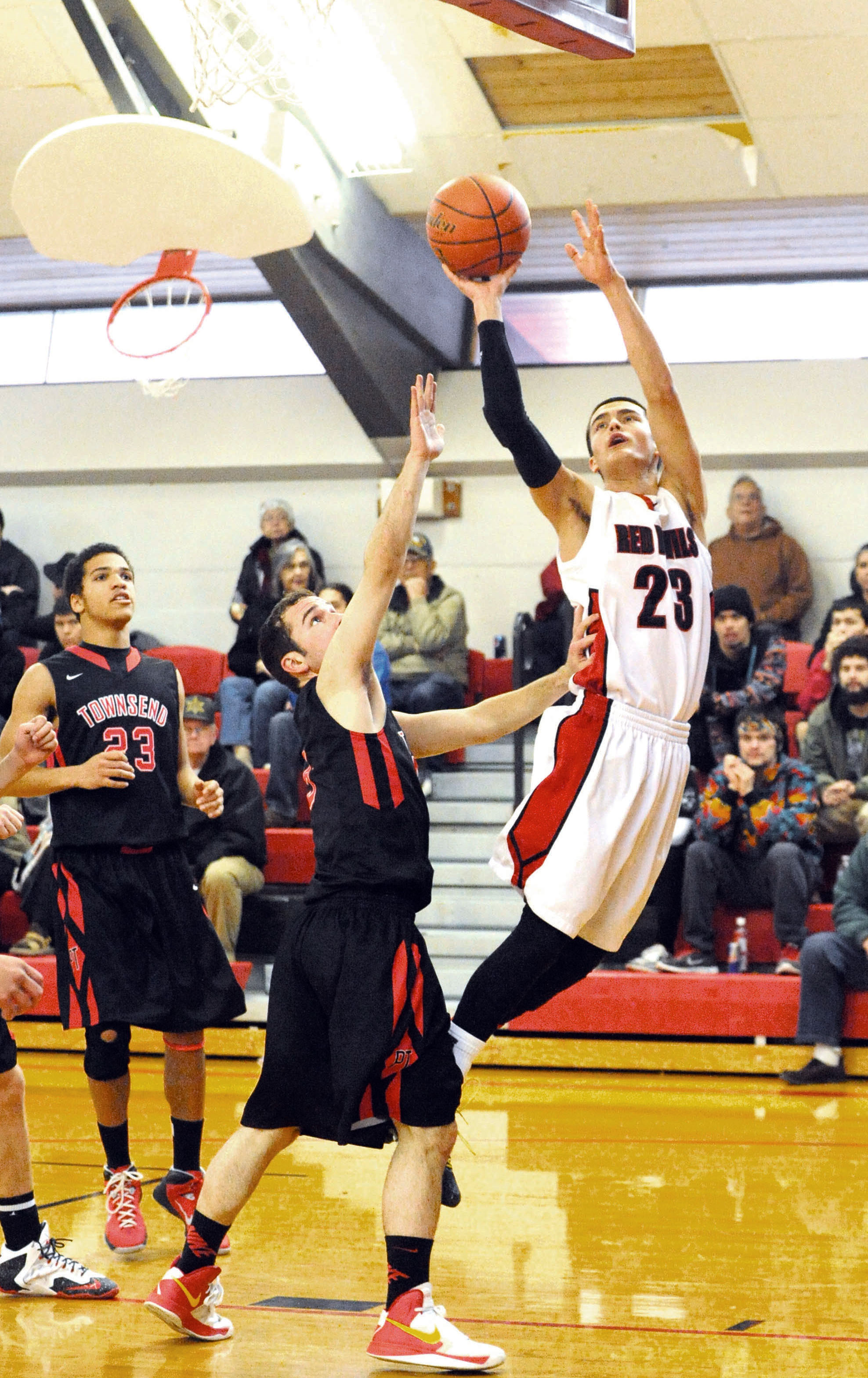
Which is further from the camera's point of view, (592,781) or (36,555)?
(36,555)

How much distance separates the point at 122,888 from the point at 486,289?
6.74 ft

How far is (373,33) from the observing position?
8016mm

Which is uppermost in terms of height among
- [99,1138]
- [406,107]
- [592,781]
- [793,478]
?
[406,107]

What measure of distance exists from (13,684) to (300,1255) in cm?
602

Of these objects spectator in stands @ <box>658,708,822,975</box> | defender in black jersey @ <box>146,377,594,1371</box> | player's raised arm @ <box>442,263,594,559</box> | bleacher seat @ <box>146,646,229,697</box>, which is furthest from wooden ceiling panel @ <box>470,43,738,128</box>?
defender in black jersey @ <box>146,377,594,1371</box>

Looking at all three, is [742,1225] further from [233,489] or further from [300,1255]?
[233,489]

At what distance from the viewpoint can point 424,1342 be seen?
10.7 feet

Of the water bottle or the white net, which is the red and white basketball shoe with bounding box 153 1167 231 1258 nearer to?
the water bottle

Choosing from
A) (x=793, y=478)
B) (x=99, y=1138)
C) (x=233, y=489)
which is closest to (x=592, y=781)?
(x=99, y=1138)

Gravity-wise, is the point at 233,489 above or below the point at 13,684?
above

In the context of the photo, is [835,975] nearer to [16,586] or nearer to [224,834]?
[224,834]

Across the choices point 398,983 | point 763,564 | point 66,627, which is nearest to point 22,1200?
point 398,983

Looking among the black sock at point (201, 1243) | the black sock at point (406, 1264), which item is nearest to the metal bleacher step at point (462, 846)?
the black sock at point (201, 1243)

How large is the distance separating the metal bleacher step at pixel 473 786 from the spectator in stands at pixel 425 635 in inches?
7.2
